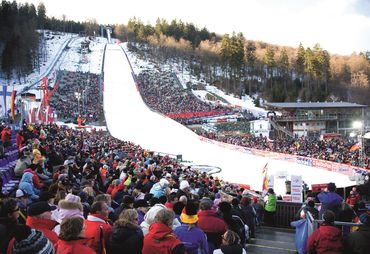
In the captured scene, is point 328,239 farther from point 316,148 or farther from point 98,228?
point 316,148

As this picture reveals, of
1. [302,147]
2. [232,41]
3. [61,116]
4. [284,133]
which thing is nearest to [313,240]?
[302,147]

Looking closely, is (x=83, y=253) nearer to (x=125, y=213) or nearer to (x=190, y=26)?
(x=125, y=213)

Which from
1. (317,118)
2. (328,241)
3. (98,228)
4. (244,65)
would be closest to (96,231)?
(98,228)

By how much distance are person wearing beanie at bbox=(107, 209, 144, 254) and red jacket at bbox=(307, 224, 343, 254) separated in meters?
2.62

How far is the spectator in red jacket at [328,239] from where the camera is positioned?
4.95 meters

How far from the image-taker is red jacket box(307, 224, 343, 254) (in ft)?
16.2

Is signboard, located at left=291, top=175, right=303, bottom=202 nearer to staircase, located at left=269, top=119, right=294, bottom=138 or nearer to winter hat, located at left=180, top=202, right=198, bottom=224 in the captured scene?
winter hat, located at left=180, top=202, right=198, bottom=224

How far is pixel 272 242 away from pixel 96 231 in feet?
17.6

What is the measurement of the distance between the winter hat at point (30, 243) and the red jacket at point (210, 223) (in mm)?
2223

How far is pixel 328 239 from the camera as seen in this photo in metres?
5.00

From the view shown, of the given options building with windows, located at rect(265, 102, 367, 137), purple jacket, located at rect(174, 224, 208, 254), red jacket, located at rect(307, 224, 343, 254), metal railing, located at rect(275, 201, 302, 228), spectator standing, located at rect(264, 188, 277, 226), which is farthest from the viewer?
building with windows, located at rect(265, 102, 367, 137)

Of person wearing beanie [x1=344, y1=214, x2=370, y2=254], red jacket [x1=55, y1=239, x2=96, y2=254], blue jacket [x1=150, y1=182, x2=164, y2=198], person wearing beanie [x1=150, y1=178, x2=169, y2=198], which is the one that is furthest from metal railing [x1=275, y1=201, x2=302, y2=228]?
red jacket [x1=55, y1=239, x2=96, y2=254]

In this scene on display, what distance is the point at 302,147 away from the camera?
35.4 m

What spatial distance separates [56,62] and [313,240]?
8693 cm
